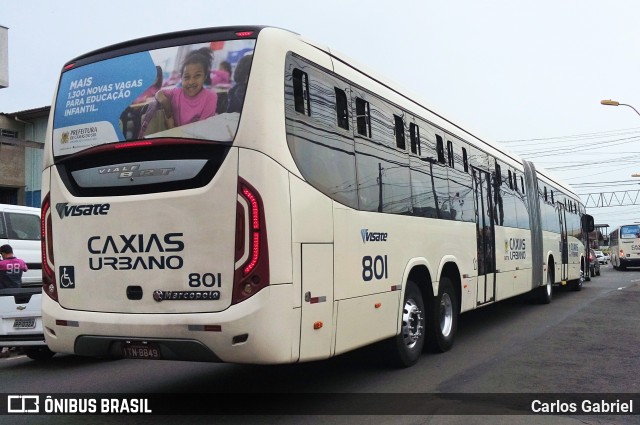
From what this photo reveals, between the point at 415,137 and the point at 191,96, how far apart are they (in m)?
3.63

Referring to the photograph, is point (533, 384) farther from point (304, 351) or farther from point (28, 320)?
point (28, 320)

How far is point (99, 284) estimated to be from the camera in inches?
212

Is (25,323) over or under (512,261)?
under

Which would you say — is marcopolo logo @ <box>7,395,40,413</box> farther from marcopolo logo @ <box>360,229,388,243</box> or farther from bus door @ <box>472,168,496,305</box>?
bus door @ <box>472,168,496,305</box>

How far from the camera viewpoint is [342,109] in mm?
6203

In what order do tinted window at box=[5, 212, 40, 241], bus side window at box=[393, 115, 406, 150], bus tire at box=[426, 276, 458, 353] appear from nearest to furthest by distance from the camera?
1. bus side window at box=[393, 115, 406, 150]
2. bus tire at box=[426, 276, 458, 353]
3. tinted window at box=[5, 212, 40, 241]

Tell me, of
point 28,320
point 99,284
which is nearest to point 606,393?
point 99,284

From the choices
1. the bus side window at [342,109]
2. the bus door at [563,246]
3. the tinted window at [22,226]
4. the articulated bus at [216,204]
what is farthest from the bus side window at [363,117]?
the bus door at [563,246]

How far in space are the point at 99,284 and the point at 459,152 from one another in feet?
20.4

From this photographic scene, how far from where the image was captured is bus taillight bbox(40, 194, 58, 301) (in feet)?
18.8

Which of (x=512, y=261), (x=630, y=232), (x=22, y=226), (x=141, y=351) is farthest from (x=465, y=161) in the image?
(x=630, y=232)

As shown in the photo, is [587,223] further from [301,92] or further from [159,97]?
[159,97]

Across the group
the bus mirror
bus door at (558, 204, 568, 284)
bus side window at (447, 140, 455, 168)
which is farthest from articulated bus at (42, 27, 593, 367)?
the bus mirror

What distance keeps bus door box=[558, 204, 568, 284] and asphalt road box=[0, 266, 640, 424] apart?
24.1ft
